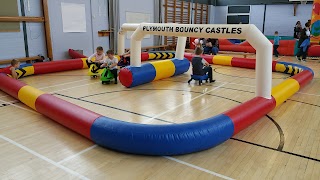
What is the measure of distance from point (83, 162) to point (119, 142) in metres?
0.46

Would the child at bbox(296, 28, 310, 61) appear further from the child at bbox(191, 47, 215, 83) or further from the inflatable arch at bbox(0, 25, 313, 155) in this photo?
the inflatable arch at bbox(0, 25, 313, 155)

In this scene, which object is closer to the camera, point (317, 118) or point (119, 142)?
point (119, 142)

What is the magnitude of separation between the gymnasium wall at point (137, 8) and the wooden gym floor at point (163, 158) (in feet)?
23.5

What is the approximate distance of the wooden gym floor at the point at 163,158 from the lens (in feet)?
9.77

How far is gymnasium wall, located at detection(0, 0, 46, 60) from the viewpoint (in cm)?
873

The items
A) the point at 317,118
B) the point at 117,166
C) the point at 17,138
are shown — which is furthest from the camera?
the point at 317,118

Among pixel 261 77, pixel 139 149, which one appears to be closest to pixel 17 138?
pixel 139 149

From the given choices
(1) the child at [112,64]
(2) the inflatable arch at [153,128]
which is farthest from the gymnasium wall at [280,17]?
(2) the inflatable arch at [153,128]

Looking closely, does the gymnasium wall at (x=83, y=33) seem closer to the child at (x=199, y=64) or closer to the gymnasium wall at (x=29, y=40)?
the gymnasium wall at (x=29, y=40)

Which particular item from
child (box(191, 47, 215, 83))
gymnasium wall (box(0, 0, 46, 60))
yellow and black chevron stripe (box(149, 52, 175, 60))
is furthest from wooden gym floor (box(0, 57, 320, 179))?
yellow and black chevron stripe (box(149, 52, 175, 60))

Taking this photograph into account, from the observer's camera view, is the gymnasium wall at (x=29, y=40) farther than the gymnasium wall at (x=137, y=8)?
No

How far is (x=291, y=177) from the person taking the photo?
2.87m

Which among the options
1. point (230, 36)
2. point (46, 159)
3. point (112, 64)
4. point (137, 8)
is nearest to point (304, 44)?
point (137, 8)

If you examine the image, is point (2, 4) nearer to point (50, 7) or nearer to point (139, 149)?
point (50, 7)
